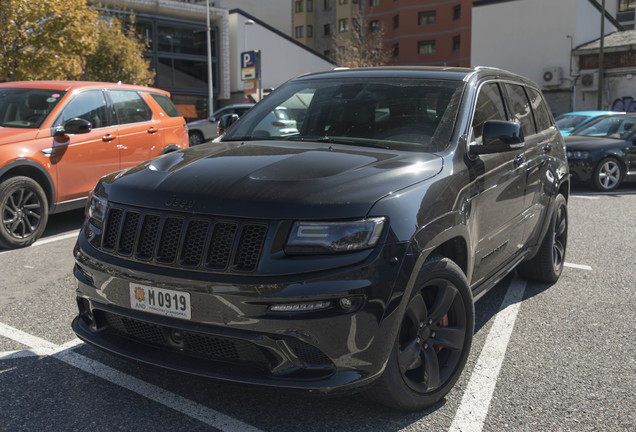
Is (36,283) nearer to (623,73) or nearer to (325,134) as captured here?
(325,134)

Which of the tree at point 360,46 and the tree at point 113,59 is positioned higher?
the tree at point 360,46

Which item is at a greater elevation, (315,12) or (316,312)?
(315,12)

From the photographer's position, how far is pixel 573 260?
6336 millimetres

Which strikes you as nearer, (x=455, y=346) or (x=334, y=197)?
(x=334, y=197)

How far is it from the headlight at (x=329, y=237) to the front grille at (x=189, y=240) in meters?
0.14

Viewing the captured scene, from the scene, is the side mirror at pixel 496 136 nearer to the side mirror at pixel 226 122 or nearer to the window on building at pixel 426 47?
the side mirror at pixel 226 122

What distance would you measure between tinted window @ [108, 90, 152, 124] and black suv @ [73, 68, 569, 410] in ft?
15.7

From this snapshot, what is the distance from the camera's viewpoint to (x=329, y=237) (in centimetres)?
255

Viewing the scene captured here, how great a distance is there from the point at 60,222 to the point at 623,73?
37.8 meters

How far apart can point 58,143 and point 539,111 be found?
16.8 feet

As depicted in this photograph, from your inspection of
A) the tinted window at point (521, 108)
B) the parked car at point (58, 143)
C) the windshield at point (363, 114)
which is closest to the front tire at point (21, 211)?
the parked car at point (58, 143)

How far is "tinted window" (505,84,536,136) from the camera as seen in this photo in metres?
4.52

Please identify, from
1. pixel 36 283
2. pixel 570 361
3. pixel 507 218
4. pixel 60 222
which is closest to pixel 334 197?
pixel 507 218

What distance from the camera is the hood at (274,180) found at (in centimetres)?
261
